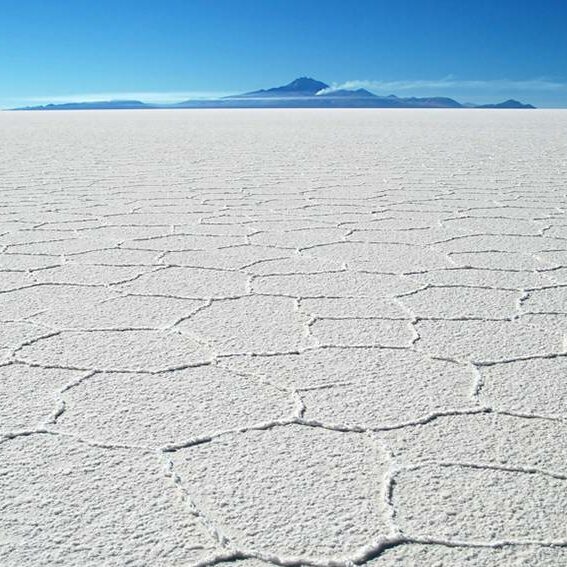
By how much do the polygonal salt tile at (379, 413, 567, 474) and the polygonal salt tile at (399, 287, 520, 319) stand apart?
1.95 feet

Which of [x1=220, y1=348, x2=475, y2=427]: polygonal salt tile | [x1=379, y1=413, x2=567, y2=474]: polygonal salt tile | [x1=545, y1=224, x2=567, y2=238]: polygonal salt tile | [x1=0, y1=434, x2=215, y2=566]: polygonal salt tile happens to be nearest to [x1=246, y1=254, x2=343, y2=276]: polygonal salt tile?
[x1=220, y1=348, x2=475, y2=427]: polygonal salt tile

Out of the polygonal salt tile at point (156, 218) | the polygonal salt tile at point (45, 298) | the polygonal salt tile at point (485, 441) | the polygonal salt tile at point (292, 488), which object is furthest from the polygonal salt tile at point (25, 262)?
the polygonal salt tile at point (485, 441)

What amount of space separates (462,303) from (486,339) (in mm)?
289

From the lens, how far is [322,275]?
2238 mm

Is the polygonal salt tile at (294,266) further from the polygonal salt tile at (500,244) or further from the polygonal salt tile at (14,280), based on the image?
the polygonal salt tile at (14,280)

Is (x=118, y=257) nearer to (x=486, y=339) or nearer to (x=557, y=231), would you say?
(x=486, y=339)

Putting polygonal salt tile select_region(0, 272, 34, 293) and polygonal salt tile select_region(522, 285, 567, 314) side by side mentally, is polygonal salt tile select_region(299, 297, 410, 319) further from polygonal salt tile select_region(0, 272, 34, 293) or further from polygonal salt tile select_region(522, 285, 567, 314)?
polygonal salt tile select_region(0, 272, 34, 293)

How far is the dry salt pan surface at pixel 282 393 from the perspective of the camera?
94 cm

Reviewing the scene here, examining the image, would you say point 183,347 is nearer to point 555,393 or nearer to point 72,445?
point 72,445

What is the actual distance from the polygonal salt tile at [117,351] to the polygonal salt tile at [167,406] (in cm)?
6

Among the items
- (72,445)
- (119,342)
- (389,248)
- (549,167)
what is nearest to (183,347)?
(119,342)

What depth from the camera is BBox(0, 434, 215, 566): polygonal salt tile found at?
0.90m

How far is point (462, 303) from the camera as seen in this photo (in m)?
1.95

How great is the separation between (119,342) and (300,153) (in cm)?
603
